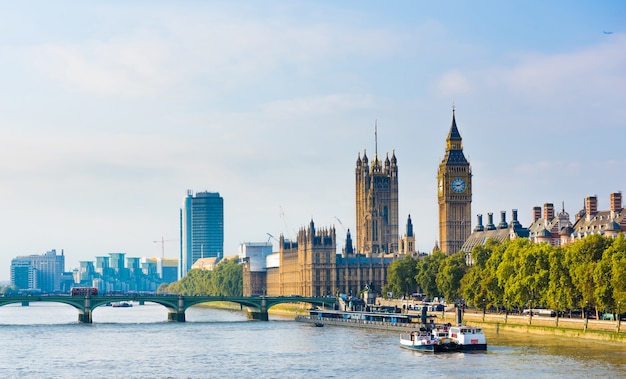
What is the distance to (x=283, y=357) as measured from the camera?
114m

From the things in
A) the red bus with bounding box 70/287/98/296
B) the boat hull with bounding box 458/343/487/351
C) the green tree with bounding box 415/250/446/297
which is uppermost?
the green tree with bounding box 415/250/446/297

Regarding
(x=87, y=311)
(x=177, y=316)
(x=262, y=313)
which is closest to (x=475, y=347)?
(x=262, y=313)

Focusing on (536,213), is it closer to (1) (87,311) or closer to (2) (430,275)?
(2) (430,275)

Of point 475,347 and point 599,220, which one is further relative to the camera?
point 599,220

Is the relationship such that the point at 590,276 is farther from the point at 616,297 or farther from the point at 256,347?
the point at 256,347

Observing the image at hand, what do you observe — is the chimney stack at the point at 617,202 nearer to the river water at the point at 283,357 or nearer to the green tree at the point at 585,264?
the green tree at the point at 585,264

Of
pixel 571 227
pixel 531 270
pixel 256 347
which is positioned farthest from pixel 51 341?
pixel 571 227

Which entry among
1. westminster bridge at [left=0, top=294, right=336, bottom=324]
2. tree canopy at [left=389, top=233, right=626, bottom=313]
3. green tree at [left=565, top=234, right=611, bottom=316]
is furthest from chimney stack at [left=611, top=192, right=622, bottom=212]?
westminster bridge at [left=0, top=294, right=336, bottom=324]

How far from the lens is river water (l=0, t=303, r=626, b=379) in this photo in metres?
97.9

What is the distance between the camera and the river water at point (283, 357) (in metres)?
97.9

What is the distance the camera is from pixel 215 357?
375ft

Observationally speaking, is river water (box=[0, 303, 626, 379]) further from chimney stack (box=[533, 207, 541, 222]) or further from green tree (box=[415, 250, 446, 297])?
chimney stack (box=[533, 207, 541, 222])

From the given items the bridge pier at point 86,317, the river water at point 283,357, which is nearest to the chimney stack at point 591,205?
the river water at point 283,357

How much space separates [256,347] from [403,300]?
235 ft
